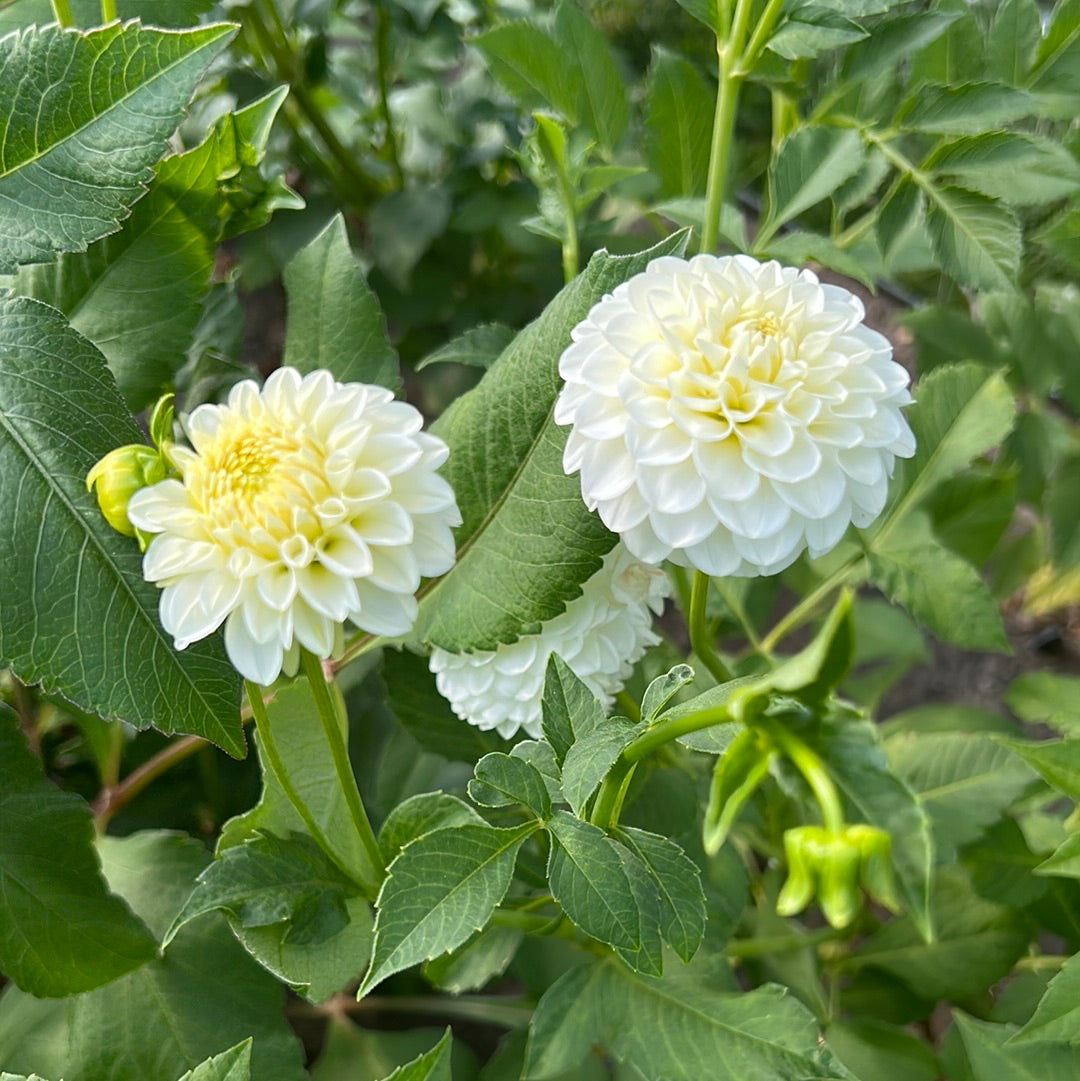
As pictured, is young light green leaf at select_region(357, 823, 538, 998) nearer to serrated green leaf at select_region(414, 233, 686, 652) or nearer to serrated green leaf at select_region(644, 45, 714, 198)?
serrated green leaf at select_region(414, 233, 686, 652)

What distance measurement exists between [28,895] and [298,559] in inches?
8.5

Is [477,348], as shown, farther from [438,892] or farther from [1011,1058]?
[1011,1058]

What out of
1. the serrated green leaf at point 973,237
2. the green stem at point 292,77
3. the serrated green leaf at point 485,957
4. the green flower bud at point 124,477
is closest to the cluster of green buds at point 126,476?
the green flower bud at point 124,477

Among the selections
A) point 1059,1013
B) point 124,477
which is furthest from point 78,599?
point 1059,1013

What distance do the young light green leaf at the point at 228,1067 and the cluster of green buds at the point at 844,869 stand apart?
18cm

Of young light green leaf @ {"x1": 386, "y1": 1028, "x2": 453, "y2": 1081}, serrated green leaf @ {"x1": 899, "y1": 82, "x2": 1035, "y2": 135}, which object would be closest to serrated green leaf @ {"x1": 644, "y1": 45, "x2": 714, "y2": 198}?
serrated green leaf @ {"x1": 899, "y1": 82, "x2": 1035, "y2": 135}

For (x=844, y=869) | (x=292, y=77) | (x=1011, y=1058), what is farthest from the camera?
(x=292, y=77)

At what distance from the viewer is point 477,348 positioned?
0.46 metres

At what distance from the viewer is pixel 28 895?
0.39 meters

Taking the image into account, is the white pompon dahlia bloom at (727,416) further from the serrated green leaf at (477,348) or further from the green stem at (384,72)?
the green stem at (384,72)

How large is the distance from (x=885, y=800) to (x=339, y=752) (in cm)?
17

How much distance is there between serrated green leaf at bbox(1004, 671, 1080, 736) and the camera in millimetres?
494

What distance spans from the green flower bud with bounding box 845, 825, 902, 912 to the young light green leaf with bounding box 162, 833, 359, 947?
8.2 inches

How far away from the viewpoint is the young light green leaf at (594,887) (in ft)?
0.95
